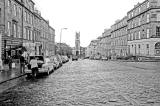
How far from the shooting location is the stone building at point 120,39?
81.5m

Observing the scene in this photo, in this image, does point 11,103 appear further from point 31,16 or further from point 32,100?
point 31,16

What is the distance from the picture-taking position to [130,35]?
7262cm

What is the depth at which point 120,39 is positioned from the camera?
8700 centimetres

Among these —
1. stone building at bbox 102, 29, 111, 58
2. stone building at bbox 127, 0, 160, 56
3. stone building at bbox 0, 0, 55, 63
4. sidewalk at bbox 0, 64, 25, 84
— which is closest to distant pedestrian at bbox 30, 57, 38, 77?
sidewalk at bbox 0, 64, 25, 84

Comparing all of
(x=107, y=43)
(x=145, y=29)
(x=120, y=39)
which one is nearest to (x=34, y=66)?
(x=145, y=29)

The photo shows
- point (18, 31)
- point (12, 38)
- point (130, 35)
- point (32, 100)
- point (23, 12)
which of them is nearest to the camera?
point (32, 100)

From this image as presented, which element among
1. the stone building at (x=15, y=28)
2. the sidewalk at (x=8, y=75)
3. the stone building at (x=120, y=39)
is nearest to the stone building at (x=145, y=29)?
the stone building at (x=120, y=39)

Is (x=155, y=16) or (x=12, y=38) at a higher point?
(x=155, y=16)

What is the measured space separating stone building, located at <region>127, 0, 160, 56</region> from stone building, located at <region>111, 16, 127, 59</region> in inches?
398

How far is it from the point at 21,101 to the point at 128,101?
13.0 ft

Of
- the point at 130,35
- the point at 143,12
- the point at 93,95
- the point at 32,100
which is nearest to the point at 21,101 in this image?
the point at 32,100

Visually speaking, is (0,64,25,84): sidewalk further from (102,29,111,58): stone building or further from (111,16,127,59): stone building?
(102,29,111,58): stone building

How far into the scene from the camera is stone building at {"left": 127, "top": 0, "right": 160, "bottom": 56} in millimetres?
55781

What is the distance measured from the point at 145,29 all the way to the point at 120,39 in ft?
90.2
